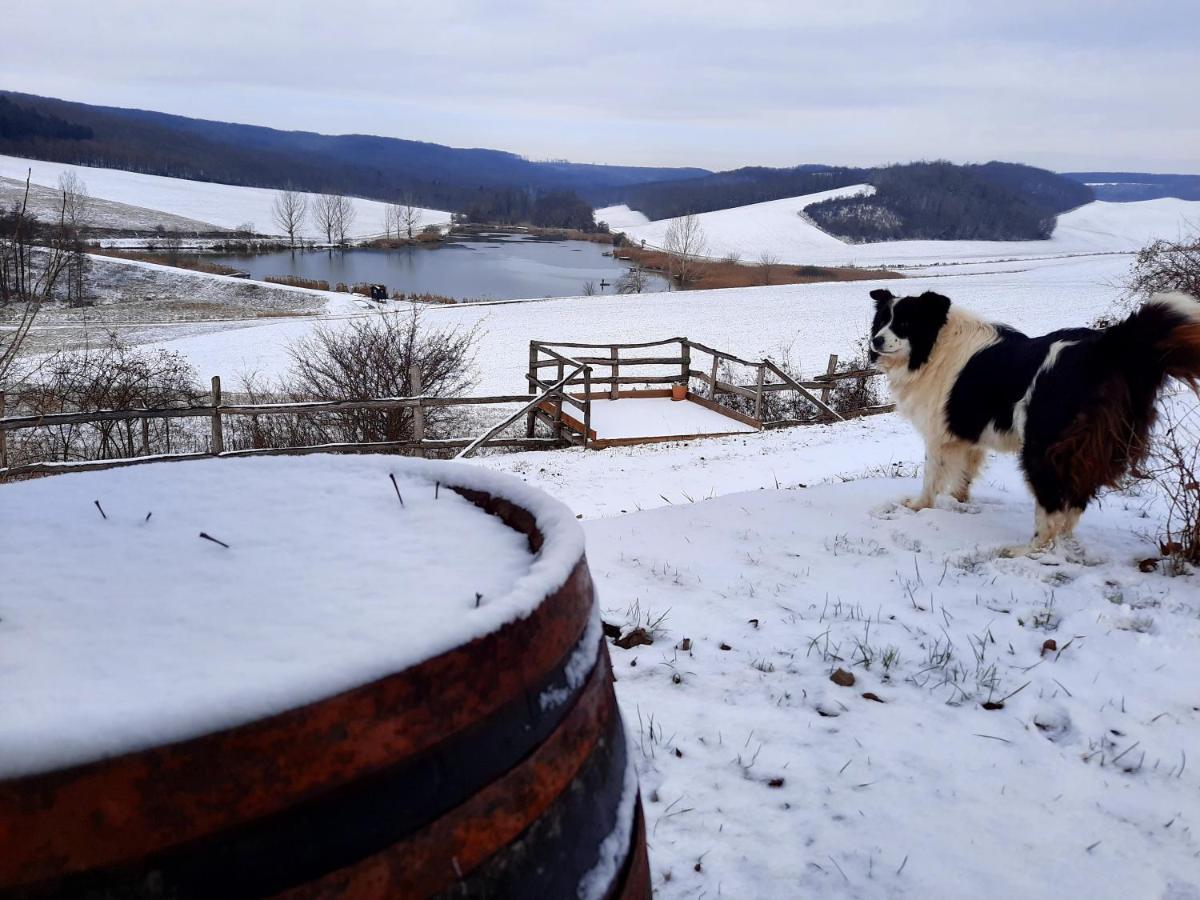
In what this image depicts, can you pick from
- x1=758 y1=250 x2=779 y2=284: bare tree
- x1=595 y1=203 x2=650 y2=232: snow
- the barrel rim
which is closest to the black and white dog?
the barrel rim

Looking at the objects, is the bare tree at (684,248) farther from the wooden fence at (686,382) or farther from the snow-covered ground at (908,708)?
the snow-covered ground at (908,708)

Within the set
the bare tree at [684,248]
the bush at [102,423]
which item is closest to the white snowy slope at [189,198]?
the bare tree at [684,248]

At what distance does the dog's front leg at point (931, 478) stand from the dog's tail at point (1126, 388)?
3.66ft

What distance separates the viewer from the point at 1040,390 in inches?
181

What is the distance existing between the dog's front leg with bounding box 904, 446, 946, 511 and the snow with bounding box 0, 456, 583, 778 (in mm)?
4830

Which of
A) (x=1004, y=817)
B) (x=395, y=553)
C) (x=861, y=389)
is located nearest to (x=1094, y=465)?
(x=1004, y=817)

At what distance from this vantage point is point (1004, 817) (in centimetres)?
228

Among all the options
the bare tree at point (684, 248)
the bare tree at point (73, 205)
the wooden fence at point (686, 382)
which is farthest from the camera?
the bare tree at point (684, 248)

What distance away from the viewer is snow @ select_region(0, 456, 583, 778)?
2.36 feet

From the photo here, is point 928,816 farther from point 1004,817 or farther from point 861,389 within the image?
point 861,389

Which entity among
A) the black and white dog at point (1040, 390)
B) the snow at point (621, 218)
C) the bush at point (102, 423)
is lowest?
the bush at point (102, 423)

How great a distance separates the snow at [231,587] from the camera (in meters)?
0.72

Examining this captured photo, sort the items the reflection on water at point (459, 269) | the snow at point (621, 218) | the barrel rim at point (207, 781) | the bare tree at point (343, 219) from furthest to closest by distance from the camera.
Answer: the snow at point (621, 218) < the bare tree at point (343, 219) < the reflection on water at point (459, 269) < the barrel rim at point (207, 781)

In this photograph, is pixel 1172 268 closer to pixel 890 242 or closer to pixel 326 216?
pixel 890 242
